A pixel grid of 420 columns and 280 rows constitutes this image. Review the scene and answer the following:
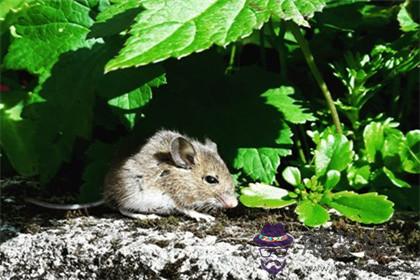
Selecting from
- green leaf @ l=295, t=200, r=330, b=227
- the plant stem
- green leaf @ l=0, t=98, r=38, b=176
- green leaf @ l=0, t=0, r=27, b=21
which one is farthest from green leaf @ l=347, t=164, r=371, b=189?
green leaf @ l=0, t=0, r=27, b=21

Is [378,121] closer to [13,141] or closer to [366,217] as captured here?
[366,217]

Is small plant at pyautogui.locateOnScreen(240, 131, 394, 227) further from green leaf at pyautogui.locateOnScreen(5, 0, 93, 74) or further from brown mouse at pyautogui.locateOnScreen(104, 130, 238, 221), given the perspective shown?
green leaf at pyautogui.locateOnScreen(5, 0, 93, 74)

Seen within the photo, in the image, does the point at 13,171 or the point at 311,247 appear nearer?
the point at 311,247

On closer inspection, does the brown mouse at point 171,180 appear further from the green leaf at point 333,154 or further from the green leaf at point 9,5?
the green leaf at point 9,5

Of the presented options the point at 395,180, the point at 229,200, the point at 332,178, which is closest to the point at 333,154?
the point at 332,178

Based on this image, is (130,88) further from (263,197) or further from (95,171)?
(263,197)

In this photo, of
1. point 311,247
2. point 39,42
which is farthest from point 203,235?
point 39,42
